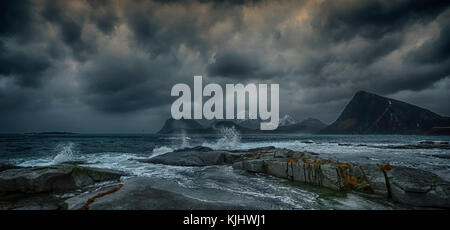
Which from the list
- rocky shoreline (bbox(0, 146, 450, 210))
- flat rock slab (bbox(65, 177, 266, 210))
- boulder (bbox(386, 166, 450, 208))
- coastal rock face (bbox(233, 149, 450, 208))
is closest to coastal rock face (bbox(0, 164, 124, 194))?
rocky shoreline (bbox(0, 146, 450, 210))

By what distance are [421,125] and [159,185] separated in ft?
783

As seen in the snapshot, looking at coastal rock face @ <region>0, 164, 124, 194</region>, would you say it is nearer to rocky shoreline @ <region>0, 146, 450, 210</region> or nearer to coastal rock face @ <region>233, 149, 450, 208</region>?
rocky shoreline @ <region>0, 146, 450, 210</region>

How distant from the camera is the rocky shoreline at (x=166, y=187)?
5812 millimetres

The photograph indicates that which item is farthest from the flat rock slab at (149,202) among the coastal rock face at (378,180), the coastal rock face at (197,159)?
the coastal rock face at (197,159)

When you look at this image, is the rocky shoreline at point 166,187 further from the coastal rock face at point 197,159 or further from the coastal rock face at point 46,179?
the coastal rock face at point 197,159

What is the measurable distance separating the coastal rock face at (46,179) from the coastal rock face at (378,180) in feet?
40.8

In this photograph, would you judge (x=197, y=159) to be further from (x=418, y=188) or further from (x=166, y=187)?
(x=418, y=188)

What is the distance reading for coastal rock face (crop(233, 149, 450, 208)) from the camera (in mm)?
7160

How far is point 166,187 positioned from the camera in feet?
23.5

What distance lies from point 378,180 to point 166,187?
33.8 ft

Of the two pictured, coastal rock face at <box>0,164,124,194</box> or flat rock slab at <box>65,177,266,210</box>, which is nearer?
flat rock slab at <box>65,177,266,210</box>

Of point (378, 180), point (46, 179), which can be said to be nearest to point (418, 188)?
point (378, 180)

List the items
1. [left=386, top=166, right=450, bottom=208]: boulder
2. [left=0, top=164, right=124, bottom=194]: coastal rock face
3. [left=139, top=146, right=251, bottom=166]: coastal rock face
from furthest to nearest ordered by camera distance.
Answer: [left=139, top=146, right=251, bottom=166]: coastal rock face
[left=0, top=164, right=124, bottom=194]: coastal rock face
[left=386, top=166, right=450, bottom=208]: boulder
